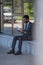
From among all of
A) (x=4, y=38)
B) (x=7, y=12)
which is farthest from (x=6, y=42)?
(x=7, y=12)

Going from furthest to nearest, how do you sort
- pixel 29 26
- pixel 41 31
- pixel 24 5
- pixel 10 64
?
pixel 24 5
pixel 29 26
pixel 10 64
pixel 41 31

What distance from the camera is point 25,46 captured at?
23.7ft

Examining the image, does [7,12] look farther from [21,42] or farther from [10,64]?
[10,64]

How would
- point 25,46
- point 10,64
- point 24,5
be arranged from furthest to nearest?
point 24,5 → point 25,46 → point 10,64

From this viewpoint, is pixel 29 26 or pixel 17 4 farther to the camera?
pixel 17 4

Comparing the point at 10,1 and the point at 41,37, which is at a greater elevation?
the point at 10,1

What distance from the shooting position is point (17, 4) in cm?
862

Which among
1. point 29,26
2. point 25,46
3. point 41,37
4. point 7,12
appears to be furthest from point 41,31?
point 7,12

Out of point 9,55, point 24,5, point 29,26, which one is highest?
point 24,5

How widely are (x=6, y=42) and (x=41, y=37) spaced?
22.7ft

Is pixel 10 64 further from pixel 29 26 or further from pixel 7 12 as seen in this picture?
pixel 7 12

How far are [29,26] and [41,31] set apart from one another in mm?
5032

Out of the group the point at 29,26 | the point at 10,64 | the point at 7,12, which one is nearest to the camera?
the point at 10,64

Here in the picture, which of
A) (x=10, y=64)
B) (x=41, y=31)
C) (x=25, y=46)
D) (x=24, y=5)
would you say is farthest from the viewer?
(x=24, y=5)
